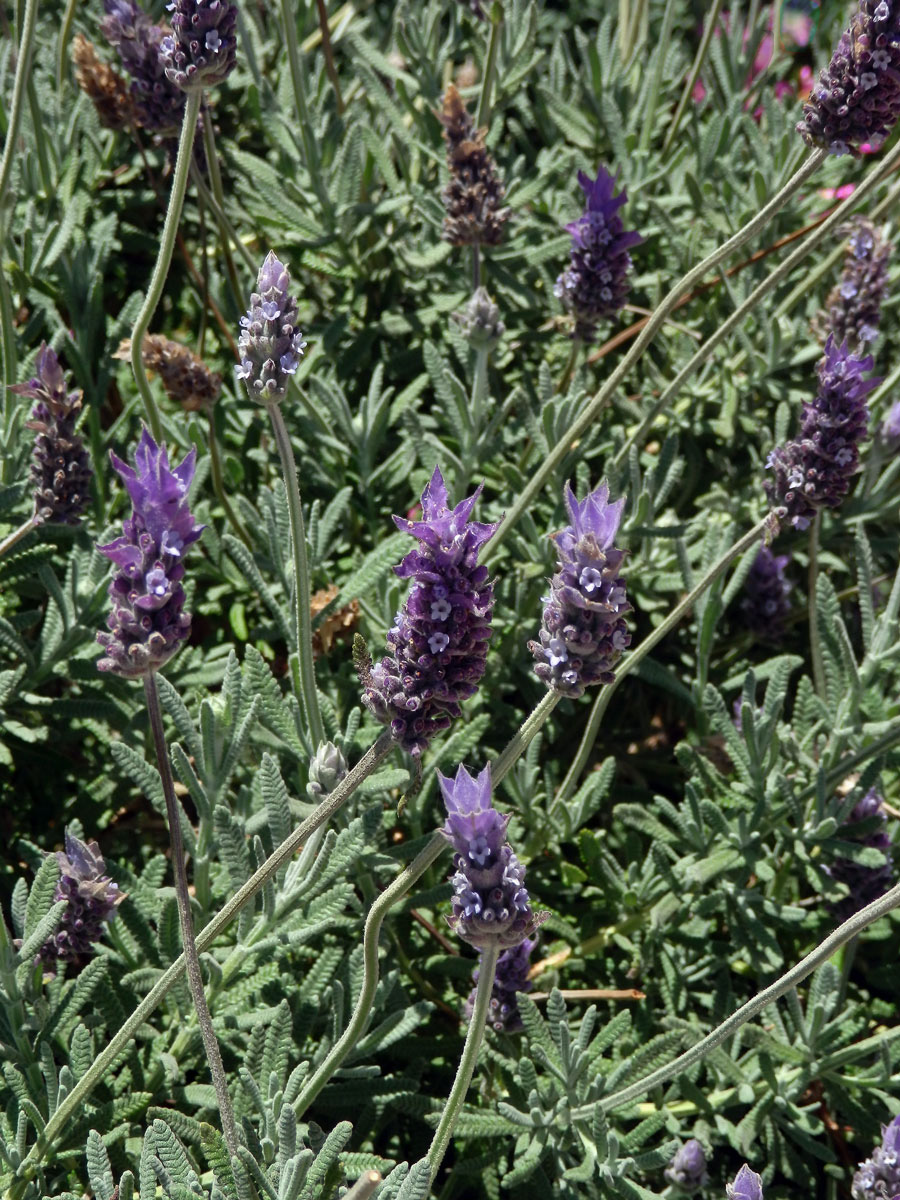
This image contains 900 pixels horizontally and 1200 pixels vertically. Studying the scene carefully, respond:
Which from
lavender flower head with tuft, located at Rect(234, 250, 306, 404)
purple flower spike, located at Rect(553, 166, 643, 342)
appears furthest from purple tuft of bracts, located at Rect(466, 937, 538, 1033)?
purple flower spike, located at Rect(553, 166, 643, 342)

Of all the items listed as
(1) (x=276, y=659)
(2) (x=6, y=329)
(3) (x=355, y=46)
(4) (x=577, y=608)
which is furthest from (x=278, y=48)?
(4) (x=577, y=608)

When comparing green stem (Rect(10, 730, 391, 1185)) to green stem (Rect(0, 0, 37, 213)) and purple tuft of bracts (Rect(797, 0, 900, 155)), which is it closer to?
purple tuft of bracts (Rect(797, 0, 900, 155))

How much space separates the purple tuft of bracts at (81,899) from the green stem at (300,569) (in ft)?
1.47

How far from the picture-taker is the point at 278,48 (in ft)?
13.4

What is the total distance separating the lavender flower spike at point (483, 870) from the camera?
1666 millimetres

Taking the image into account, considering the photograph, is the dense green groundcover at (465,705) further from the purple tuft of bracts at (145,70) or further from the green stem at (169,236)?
the green stem at (169,236)

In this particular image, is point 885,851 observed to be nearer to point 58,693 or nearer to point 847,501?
point 847,501

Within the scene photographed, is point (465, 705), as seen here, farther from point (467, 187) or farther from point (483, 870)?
point (483, 870)

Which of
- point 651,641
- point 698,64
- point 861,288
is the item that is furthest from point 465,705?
point 698,64

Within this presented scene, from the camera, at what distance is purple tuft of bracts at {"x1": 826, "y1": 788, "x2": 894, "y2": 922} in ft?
9.00

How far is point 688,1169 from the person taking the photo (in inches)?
91.6

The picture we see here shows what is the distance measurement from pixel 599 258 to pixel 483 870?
1662 millimetres

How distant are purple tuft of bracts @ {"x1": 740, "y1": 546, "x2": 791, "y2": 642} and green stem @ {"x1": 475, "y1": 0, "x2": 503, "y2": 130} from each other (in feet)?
4.44

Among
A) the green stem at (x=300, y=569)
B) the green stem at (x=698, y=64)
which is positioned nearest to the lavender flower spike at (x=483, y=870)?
the green stem at (x=300, y=569)
